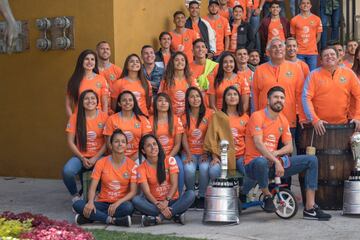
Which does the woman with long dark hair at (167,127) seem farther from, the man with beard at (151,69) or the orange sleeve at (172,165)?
the man with beard at (151,69)

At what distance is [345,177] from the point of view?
884 centimetres

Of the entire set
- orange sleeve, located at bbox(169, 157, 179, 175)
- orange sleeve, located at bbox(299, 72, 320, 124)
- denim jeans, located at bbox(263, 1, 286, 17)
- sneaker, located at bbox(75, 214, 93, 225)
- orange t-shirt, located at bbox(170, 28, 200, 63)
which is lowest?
sneaker, located at bbox(75, 214, 93, 225)

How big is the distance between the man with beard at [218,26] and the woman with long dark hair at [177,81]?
2.66m

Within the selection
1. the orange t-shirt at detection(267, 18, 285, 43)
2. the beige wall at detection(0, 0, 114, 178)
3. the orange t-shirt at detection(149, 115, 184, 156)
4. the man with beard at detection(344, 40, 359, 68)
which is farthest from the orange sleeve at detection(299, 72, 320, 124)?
the orange t-shirt at detection(267, 18, 285, 43)

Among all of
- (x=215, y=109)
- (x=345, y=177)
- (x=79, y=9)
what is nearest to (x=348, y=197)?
(x=345, y=177)

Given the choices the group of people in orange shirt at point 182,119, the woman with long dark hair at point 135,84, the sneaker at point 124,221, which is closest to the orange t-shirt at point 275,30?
the group of people in orange shirt at point 182,119

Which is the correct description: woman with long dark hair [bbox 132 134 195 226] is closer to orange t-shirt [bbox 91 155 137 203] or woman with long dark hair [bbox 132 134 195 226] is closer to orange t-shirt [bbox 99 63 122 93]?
orange t-shirt [bbox 91 155 137 203]

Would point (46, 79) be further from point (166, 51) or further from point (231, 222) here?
point (231, 222)

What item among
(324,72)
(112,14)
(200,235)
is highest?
(112,14)

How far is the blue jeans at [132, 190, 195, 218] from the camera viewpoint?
834 centimetres

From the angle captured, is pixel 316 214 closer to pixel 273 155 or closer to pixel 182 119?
pixel 273 155

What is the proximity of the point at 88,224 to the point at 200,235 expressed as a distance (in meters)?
1.42

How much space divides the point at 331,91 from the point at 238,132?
1.17m

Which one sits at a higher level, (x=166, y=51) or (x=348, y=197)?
(x=166, y=51)
